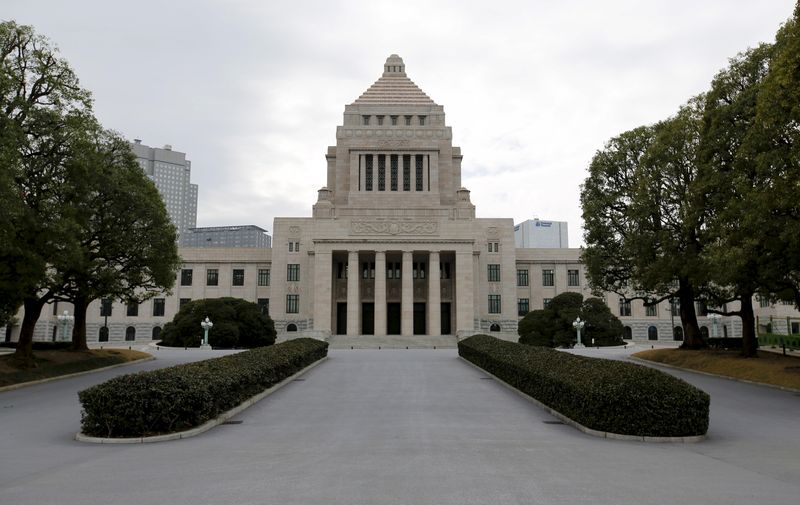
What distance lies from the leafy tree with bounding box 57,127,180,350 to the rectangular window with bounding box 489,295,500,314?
40.4 metres

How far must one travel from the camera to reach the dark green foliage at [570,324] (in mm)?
46969

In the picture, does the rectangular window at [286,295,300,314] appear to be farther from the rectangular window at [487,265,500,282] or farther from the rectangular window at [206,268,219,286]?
the rectangular window at [487,265,500,282]

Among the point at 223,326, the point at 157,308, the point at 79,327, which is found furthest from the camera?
the point at 157,308

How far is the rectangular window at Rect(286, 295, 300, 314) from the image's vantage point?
62375 mm

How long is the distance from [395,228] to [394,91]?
26185mm

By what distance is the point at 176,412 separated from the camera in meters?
11.3

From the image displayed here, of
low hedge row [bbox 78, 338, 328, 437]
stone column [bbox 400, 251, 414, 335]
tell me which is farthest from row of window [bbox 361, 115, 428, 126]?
low hedge row [bbox 78, 338, 328, 437]

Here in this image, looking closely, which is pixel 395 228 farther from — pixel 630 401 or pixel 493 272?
pixel 630 401

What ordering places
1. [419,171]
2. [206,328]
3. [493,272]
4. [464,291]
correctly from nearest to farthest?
[206,328] → [464,291] → [493,272] → [419,171]

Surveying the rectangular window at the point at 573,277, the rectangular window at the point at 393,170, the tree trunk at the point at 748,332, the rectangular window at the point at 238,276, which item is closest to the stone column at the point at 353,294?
the rectangular window at the point at 393,170

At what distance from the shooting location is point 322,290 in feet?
178

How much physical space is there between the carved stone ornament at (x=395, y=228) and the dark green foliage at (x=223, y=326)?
43.5ft

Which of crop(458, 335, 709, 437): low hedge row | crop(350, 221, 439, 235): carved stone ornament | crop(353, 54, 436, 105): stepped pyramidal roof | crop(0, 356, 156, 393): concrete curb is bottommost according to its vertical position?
crop(0, 356, 156, 393): concrete curb

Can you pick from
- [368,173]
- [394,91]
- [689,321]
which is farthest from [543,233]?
[689,321]
